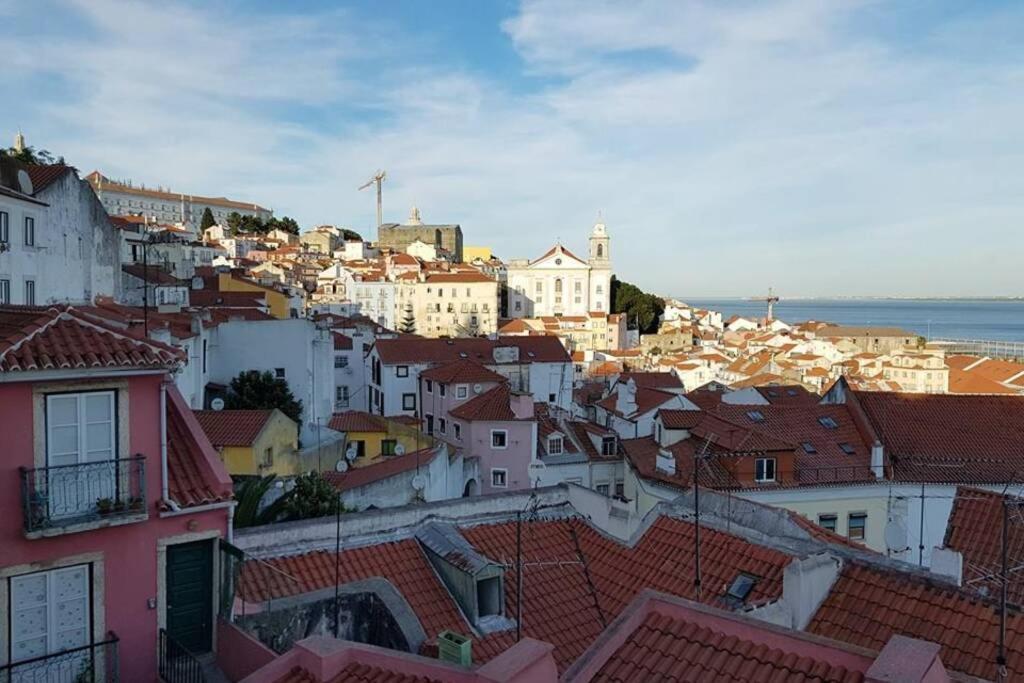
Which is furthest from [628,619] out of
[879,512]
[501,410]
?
[501,410]

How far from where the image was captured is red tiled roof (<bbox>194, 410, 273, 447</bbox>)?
60.0 feet

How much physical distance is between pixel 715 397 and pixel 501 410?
889 cm

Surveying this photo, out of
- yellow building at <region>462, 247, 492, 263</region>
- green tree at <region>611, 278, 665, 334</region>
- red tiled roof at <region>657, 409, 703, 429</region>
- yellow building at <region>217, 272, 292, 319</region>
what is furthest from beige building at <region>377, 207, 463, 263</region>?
red tiled roof at <region>657, 409, 703, 429</region>

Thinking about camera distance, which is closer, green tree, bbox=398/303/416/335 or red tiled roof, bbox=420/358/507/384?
red tiled roof, bbox=420/358/507/384

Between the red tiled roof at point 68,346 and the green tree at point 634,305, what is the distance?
102300mm

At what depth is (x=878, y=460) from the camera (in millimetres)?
20156

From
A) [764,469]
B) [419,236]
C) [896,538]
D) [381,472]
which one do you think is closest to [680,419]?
[764,469]

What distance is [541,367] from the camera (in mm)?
45875

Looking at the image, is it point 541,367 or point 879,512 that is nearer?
point 879,512

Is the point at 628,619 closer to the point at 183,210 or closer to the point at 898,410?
the point at 898,410

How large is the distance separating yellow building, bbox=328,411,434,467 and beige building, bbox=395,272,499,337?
183 ft

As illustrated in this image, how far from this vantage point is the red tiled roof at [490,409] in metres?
27.2

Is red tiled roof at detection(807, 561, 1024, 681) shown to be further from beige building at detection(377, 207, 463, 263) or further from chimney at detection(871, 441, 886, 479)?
beige building at detection(377, 207, 463, 263)

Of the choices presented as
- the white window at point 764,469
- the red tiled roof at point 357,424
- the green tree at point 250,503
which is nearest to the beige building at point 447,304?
the red tiled roof at point 357,424
